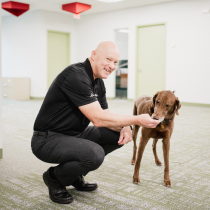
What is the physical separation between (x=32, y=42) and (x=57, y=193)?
314 inches

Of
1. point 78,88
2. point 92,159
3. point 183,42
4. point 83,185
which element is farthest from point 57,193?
point 183,42

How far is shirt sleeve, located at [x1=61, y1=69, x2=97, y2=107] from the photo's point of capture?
1693 millimetres

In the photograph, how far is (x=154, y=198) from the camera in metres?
1.91

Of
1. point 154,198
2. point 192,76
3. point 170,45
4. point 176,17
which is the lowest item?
point 154,198

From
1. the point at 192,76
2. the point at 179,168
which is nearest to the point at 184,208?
the point at 179,168

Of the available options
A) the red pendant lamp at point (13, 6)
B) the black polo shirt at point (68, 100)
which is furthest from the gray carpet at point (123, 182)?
the red pendant lamp at point (13, 6)

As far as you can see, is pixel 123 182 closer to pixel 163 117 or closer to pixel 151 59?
pixel 163 117

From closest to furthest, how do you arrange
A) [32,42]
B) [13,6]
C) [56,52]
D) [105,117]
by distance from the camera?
[105,117], [13,6], [32,42], [56,52]

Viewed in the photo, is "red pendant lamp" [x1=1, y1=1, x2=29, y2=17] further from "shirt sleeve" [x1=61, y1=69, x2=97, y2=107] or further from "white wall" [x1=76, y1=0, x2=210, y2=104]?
"shirt sleeve" [x1=61, y1=69, x2=97, y2=107]

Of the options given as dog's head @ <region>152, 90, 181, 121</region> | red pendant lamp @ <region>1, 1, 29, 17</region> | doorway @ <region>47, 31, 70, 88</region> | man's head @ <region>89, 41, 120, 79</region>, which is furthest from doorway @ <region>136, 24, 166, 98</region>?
man's head @ <region>89, 41, 120, 79</region>

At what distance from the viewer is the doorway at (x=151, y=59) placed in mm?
7980

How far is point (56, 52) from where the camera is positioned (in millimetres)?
9688

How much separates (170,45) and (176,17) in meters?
0.74

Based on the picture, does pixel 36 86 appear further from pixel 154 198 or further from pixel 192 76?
pixel 154 198
